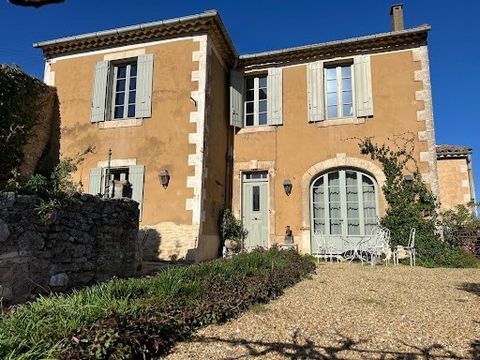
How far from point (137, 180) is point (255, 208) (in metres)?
3.09

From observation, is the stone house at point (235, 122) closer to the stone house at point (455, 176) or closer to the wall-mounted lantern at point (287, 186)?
the wall-mounted lantern at point (287, 186)

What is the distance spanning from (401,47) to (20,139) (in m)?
9.23

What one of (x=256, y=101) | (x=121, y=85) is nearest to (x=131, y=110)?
(x=121, y=85)

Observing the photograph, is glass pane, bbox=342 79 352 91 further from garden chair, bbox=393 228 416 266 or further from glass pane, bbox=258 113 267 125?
garden chair, bbox=393 228 416 266

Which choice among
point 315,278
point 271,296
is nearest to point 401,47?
point 315,278

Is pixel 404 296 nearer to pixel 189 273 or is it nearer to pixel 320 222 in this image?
pixel 189 273

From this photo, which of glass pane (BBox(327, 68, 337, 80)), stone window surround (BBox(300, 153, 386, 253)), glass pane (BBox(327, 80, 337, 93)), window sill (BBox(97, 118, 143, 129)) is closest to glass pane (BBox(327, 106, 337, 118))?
glass pane (BBox(327, 80, 337, 93))

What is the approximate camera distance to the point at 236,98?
10.4 meters

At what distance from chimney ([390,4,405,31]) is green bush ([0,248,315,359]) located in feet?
27.8

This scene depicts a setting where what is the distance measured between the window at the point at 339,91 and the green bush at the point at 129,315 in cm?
649

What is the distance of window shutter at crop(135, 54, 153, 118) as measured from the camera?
927 centimetres

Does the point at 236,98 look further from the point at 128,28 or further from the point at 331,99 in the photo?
the point at 128,28

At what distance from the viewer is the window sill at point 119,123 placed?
366 inches

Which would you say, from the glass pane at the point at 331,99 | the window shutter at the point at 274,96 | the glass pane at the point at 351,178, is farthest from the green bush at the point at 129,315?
the glass pane at the point at 331,99
